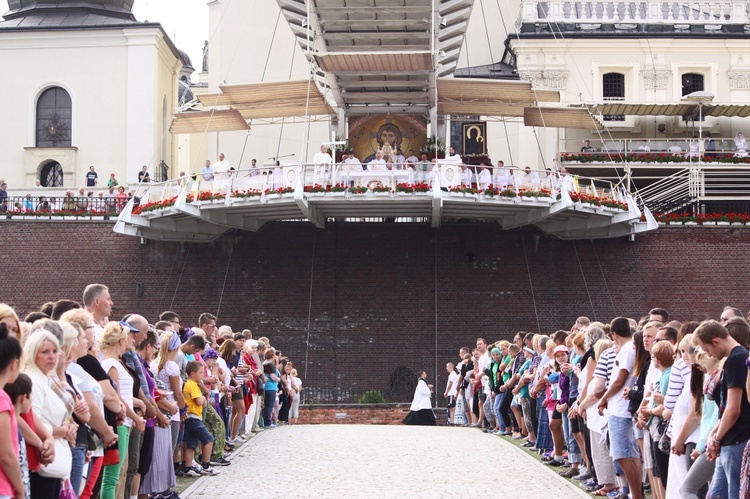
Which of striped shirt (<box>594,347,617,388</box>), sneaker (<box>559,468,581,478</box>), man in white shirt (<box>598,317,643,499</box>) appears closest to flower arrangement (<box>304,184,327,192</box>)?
sneaker (<box>559,468,581,478</box>)

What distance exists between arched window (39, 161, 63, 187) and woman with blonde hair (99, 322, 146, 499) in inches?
1652

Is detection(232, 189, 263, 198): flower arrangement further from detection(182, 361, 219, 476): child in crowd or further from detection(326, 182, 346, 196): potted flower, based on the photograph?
detection(182, 361, 219, 476): child in crowd

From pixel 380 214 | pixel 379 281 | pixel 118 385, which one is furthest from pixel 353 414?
pixel 118 385

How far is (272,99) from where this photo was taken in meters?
43.2

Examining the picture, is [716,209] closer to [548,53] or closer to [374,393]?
[548,53]

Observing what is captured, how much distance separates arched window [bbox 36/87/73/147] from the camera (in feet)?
172

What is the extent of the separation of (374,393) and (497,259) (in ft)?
20.7

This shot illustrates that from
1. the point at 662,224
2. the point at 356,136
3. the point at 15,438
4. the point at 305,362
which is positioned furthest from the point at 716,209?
the point at 15,438

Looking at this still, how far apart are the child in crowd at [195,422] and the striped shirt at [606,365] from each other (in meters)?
5.17

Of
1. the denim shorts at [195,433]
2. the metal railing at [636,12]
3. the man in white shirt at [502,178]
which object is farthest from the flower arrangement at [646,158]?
Answer: the denim shorts at [195,433]

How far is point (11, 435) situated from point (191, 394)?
8093 mm

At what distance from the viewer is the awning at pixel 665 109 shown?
152ft

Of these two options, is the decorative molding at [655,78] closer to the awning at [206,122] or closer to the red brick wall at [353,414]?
the awning at [206,122]

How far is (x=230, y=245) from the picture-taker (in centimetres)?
4100
